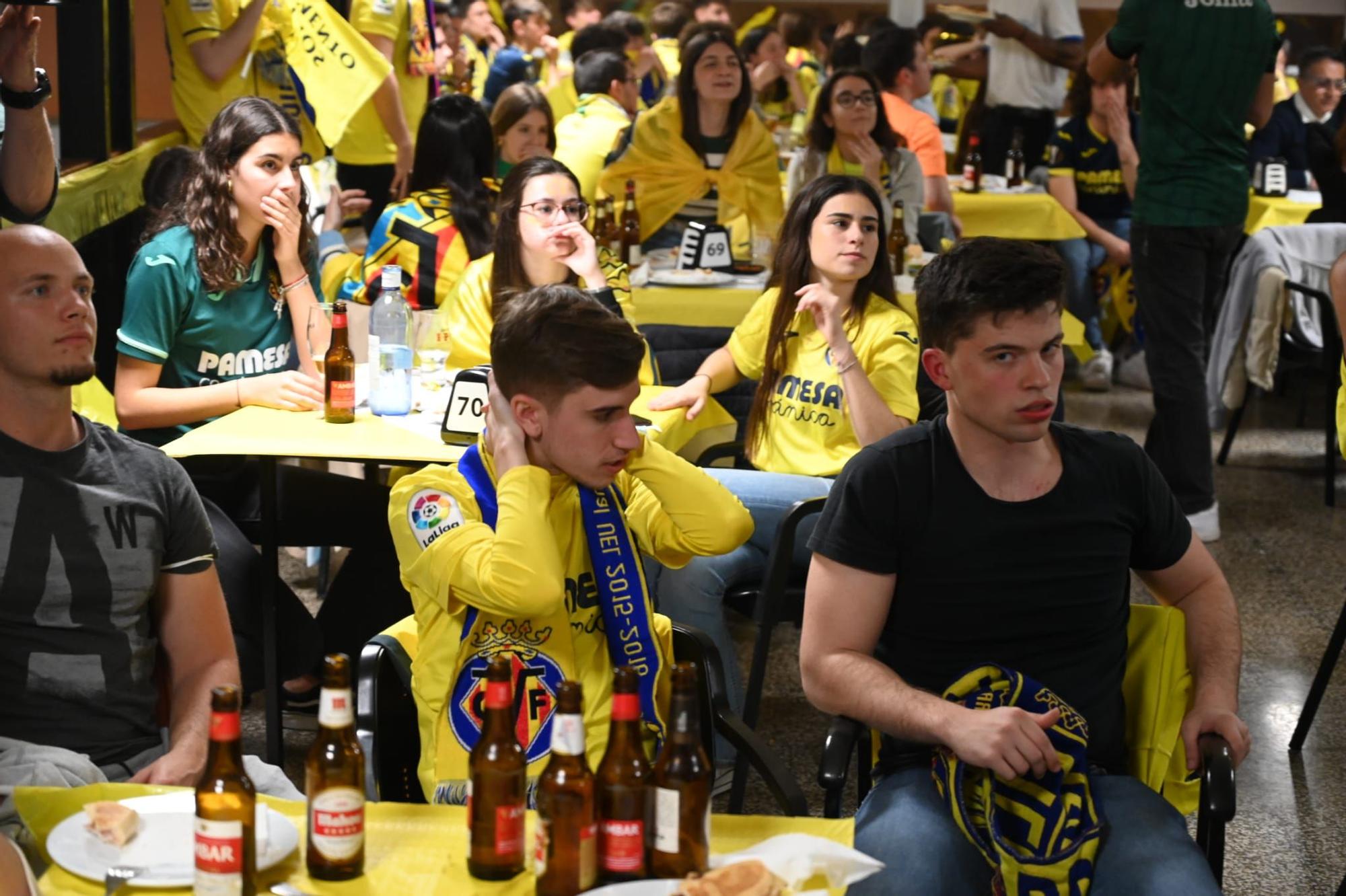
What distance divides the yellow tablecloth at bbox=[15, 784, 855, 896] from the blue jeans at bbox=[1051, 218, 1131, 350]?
5.77 meters

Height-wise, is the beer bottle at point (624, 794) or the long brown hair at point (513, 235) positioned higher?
the long brown hair at point (513, 235)

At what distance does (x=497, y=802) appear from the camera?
159 cm

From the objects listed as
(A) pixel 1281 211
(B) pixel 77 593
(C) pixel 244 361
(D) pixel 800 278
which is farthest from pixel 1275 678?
(A) pixel 1281 211

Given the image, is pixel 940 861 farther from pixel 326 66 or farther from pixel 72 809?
pixel 326 66

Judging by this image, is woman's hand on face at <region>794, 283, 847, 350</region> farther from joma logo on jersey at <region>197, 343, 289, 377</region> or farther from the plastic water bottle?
joma logo on jersey at <region>197, 343, 289, 377</region>

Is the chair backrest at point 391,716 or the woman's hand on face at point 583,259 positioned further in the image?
the woman's hand on face at point 583,259

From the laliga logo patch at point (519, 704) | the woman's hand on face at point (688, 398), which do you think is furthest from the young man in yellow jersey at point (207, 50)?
the laliga logo patch at point (519, 704)

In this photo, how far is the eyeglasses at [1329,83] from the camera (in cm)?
761

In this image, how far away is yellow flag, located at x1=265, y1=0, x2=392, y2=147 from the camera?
17.1 feet

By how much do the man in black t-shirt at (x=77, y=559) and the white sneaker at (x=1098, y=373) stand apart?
18.2ft

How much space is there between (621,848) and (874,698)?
0.62m

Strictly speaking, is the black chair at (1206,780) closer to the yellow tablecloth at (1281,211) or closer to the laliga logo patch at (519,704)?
the laliga logo patch at (519,704)

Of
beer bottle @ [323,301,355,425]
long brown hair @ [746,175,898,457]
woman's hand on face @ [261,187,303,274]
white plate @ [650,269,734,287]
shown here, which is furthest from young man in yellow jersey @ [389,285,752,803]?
white plate @ [650,269,734,287]

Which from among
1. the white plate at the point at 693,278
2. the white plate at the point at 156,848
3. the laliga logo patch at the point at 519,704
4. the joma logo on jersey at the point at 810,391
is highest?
the white plate at the point at 693,278
